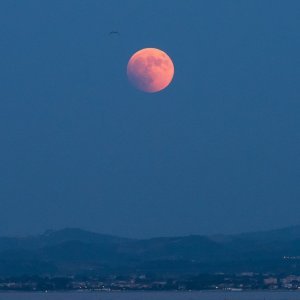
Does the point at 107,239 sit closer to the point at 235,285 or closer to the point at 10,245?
the point at 10,245

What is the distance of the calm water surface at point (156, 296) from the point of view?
59.4 meters

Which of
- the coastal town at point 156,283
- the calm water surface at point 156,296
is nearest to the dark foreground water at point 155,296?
the calm water surface at point 156,296

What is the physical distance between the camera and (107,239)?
9319 centimetres

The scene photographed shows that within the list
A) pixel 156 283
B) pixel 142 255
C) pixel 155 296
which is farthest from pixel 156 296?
pixel 142 255

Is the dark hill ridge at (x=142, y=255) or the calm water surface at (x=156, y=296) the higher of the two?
the dark hill ridge at (x=142, y=255)

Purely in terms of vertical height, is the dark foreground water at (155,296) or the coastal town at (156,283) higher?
the coastal town at (156,283)

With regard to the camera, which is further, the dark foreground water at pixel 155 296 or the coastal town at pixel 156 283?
the coastal town at pixel 156 283

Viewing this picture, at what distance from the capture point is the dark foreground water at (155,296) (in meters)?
59.4

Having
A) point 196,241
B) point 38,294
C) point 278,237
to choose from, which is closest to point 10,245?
point 196,241

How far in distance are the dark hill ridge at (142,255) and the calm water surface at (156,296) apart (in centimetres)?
1234

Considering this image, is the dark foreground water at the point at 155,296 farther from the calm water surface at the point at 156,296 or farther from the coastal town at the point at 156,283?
the coastal town at the point at 156,283

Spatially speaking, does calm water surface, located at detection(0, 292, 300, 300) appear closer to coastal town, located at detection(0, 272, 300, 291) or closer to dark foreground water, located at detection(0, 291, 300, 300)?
dark foreground water, located at detection(0, 291, 300, 300)

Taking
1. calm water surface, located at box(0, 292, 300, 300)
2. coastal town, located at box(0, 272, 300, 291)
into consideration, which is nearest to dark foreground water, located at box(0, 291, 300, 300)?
calm water surface, located at box(0, 292, 300, 300)

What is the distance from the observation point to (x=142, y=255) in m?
86.3
